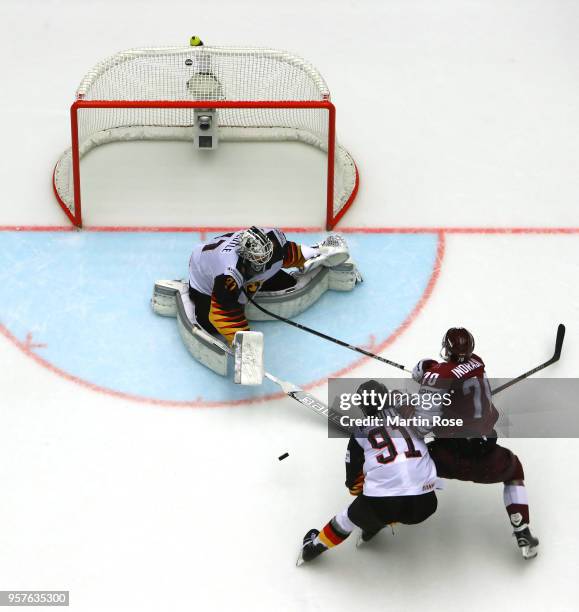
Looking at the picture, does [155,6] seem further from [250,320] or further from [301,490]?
[301,490]

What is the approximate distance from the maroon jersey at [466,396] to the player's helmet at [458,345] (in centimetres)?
4

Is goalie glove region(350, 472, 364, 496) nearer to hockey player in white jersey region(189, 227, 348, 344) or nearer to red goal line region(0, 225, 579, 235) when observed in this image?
hockey player in white jersey region(189, 227, 348, 344)

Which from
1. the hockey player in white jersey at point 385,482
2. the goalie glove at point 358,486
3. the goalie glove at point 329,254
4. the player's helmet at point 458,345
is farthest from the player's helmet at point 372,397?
the goalie glove at point 329,254

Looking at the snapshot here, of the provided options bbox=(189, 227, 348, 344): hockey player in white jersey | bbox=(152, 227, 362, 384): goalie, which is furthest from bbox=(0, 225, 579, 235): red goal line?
bbox=(189, 227, 348, 344): hockey player in white jersey

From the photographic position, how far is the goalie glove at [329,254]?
826cm

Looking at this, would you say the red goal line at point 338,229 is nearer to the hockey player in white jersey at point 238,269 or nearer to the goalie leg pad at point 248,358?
the hockey player in white jersey at point 238,269

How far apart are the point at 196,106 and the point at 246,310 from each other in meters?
1.24

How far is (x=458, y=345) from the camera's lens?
7098 mm

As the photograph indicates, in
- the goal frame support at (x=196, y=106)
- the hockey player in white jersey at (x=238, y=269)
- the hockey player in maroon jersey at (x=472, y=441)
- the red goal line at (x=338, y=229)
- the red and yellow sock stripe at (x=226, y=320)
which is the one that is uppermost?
the goal frame support at (x=196, y=106)

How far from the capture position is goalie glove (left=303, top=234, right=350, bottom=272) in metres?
8.26

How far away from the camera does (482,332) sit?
823 cm

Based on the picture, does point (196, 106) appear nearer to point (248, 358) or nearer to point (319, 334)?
point (319, 334)

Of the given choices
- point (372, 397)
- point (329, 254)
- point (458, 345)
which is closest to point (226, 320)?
point (329, 254)

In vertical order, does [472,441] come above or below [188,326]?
below
